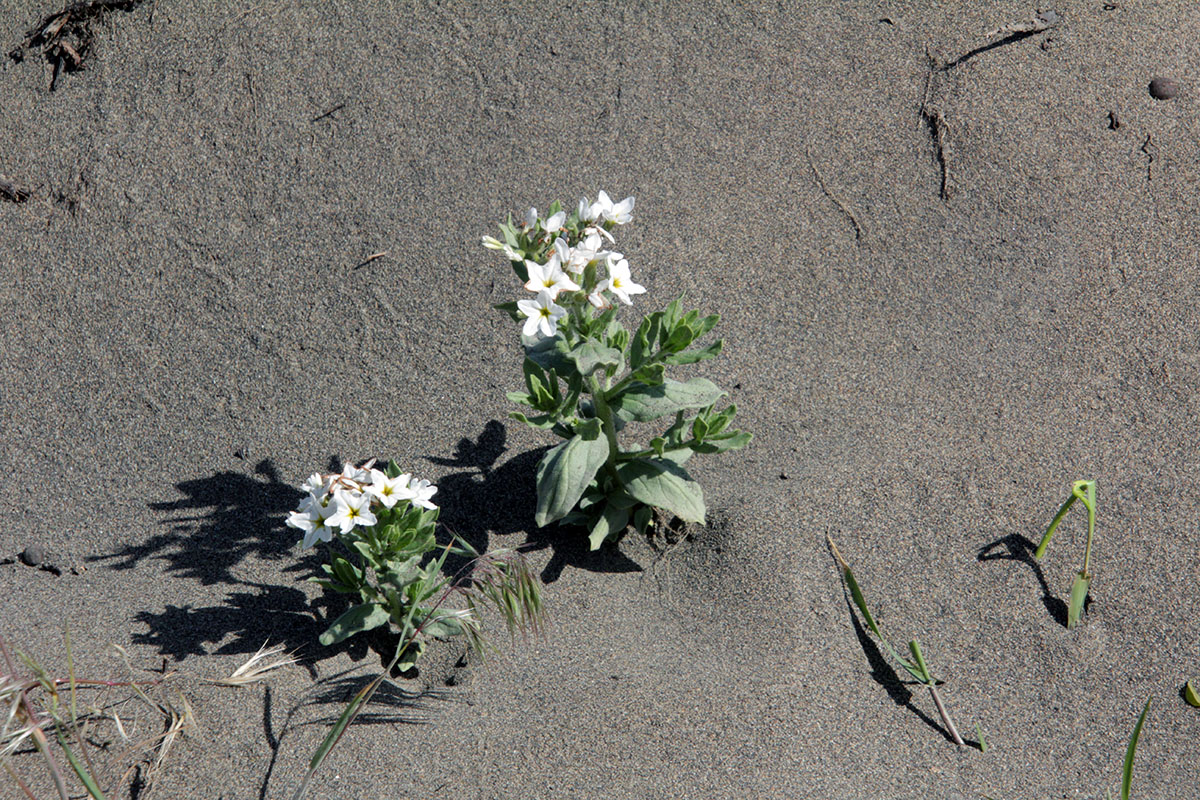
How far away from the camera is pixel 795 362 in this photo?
3.25 meters

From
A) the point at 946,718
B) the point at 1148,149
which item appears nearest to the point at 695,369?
the point at 946,718

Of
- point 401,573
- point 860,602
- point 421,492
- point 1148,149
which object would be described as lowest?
point 860,602

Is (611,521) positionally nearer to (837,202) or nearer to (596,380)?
(596,380)

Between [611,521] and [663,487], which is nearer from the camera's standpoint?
[663,487]

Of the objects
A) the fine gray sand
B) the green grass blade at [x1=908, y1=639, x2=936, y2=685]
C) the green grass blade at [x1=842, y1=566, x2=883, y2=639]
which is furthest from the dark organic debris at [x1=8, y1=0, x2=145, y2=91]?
the green grass blade at [x1=908, y1=639, x2=936, y2=685]

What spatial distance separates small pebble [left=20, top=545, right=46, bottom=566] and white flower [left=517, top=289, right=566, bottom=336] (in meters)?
1.89

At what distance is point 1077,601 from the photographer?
2635 mm

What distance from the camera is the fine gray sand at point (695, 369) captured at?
2.44m

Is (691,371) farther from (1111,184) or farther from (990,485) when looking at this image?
(1111,184)

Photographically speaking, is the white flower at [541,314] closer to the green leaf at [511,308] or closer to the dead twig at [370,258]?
the green leaf at [511,308]

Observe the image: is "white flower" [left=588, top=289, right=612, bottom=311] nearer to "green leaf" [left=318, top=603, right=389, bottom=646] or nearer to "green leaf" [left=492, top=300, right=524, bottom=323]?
"green leaf" [left=492, top=300, right=524, bottom=323]

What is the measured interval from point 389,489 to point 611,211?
3.07ft

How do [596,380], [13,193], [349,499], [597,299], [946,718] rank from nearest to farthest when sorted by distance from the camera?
[349,499], [597,299], [946,718], [596,380], [13,193]

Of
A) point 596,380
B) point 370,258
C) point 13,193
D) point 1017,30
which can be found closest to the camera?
point 596,380
